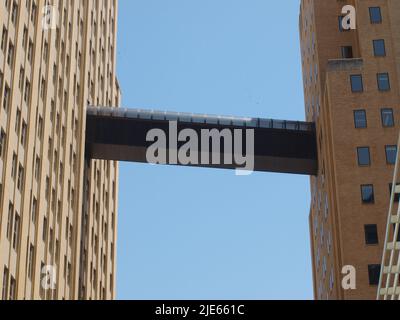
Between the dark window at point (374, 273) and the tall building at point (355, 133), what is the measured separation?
73 millimetres

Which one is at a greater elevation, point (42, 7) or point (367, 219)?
point (42, 7)

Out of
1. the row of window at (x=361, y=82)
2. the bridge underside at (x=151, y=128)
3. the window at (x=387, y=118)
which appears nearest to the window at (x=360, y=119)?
the window at (x=387, y=118)

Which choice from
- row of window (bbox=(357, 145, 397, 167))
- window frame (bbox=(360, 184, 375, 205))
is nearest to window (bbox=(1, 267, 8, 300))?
window frame (bbox=(360, 184, 375, 205))

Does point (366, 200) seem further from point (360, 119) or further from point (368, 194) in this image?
point (360, 119)

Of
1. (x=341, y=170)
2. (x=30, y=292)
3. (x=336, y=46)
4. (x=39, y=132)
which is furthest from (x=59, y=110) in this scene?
(x=336, y=46)

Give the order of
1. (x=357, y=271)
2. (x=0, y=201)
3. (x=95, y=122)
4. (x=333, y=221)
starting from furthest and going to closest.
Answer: (x=95, y=122) → (x=333, y=221) → (x=357, y=271) → (x=0, y=201)

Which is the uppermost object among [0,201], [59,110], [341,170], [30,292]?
[59,110]

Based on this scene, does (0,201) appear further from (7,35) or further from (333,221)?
(333,221)

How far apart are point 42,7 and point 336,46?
29815 mm

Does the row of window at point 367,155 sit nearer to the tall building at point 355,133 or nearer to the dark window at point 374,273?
the tall building at point 355,133

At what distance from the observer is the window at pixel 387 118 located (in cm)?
6781

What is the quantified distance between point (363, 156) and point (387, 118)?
4.03m

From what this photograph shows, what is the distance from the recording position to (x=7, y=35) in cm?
4956

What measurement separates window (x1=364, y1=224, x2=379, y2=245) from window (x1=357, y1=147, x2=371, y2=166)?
5525mm
